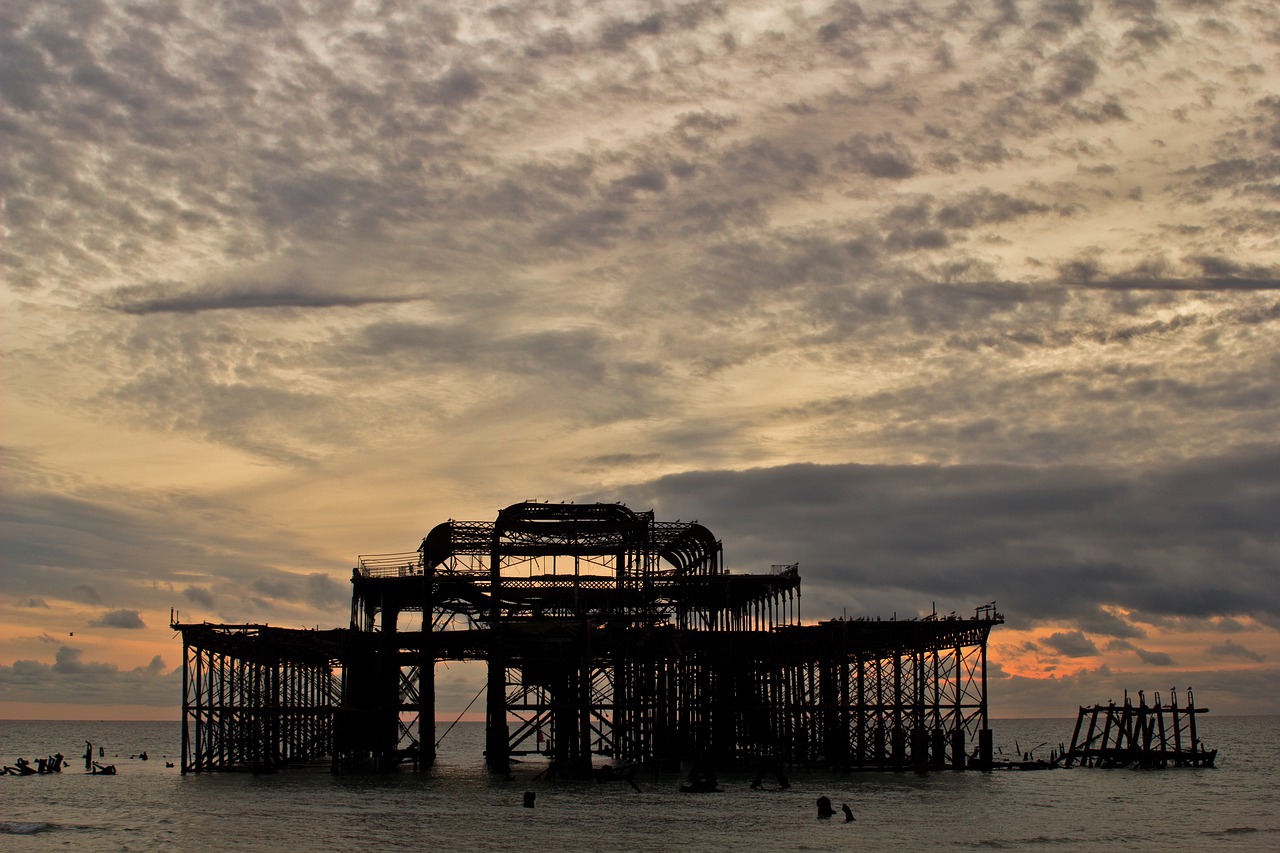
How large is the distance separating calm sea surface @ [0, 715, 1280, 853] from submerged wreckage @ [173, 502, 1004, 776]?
303 cm

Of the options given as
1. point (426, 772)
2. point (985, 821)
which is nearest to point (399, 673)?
point (426, 772)

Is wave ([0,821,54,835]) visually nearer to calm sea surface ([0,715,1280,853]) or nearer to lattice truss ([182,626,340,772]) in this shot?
calm sea surface ([0,715,1280,853])

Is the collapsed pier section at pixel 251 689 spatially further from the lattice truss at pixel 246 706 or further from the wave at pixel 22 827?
the wave at pixel 22 827

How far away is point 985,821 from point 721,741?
2935cm

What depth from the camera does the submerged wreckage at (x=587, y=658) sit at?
7450 centimetres

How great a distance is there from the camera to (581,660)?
71812 millimetres

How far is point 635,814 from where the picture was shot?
56.6 m

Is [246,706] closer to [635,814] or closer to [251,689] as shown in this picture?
[251,689]

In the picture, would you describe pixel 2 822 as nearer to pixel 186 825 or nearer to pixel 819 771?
pixel 186 825

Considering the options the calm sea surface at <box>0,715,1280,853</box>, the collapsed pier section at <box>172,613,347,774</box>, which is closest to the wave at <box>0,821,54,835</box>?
the calm sea surface at <box>0,715,1280,853</box>

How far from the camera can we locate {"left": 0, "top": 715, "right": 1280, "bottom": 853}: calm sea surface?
4975 centimetres

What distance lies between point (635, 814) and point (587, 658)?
14931mm

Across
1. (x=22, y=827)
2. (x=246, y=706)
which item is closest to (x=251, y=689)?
(x=246, y=706)

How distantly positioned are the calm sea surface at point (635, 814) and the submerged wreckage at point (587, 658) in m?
3.03
